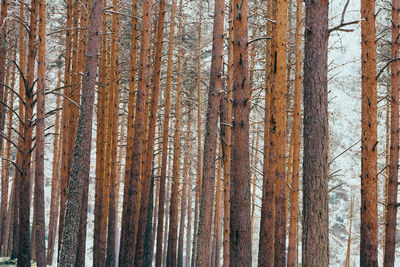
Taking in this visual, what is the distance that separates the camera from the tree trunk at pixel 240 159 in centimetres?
657

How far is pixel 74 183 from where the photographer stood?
7297 mm

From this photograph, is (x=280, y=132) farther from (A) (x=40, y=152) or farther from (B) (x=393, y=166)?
(A) (x=40, y=152)

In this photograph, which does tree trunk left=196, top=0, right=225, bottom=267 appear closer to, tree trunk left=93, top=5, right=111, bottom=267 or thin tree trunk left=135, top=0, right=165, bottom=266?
thin tree trunk left=135, top=0, right=165, bottom=266

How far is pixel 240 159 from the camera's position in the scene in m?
6.75

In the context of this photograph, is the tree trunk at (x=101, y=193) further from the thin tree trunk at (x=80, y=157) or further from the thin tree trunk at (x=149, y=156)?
the thin tree trunk at (x=80, y=157)

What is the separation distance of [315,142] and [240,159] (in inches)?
84.3

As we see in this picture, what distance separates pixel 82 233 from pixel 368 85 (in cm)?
808

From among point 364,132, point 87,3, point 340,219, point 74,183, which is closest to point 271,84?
point 364,132

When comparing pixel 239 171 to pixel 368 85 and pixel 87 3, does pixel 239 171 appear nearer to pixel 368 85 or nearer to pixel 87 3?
pixel 368 85

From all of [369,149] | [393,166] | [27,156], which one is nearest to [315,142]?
[369,149]

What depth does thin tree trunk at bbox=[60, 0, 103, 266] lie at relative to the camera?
7266 mm

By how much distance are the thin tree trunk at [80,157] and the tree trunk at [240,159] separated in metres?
2.75

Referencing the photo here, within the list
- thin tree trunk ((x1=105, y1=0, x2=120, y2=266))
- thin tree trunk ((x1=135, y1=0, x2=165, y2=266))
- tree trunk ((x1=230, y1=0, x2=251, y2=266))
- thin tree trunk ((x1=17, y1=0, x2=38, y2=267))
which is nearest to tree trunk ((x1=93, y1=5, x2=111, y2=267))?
thin tree trunk ((x1=105, y1=0, x2=120, y2=266))

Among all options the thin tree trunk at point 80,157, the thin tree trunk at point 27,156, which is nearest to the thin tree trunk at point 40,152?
the thin tree trunk at point 27,156
